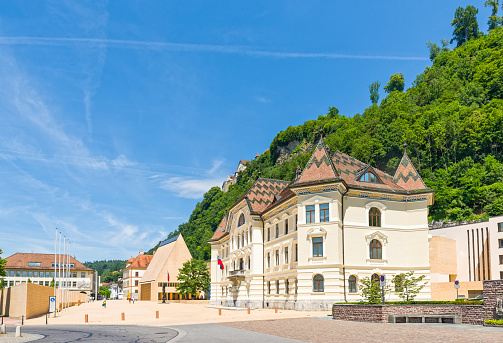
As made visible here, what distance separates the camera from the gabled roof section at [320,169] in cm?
4484

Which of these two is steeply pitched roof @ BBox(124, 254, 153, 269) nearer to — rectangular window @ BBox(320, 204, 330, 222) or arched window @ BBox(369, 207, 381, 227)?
arched window @ BBox(369, 207, 381, 227)

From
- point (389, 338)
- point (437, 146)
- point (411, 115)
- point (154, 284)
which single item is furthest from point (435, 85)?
point (389, 338)

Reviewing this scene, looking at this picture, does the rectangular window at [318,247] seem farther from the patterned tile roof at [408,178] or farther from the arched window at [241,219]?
the arched window at [241,219]

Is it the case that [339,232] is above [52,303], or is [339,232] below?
above

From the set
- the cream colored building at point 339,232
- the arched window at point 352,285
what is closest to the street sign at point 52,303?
the cream colored building at point 339,232

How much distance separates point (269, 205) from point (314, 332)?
35554 millimetres

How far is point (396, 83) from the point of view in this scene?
157 metres

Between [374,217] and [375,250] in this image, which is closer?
[375,250]

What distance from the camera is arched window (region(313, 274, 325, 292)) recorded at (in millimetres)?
43641

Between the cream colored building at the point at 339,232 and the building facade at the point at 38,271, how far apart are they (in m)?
77.4

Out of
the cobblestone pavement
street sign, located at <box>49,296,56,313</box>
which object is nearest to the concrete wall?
street sign, located at <box>49,296,56,313</box>

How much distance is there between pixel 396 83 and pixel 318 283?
126661 mm

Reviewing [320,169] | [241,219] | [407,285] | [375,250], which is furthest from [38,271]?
[407,285]

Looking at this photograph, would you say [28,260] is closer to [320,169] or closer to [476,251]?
[320,169]
